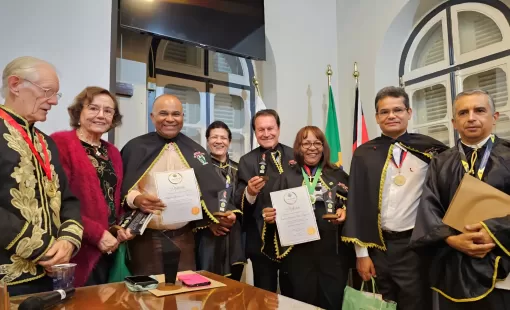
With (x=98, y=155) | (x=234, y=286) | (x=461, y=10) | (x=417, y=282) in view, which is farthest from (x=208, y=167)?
(x=461, y=10)

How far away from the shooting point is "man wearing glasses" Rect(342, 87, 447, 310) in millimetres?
2086

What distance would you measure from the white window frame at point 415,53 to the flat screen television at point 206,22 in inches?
63.5

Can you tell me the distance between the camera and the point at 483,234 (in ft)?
5.58

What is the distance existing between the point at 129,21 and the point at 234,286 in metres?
2.53

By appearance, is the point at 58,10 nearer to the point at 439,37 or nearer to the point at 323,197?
the point at 323,197

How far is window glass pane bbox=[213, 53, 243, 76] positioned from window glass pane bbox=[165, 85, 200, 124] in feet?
1.40

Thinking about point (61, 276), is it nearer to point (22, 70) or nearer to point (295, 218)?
point (22, 70)

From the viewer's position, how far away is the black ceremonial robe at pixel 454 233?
1718mm

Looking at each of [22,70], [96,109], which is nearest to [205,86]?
[96,109]

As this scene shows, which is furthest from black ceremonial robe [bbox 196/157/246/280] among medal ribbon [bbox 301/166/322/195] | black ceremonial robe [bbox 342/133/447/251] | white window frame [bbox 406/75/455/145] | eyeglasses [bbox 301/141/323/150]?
white window frame [bbox 406/75/455/145]

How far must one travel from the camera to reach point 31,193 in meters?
1.51

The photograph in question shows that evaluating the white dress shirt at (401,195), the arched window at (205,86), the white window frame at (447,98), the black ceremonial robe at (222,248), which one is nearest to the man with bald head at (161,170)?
the black ceremonial robe at (222,248)

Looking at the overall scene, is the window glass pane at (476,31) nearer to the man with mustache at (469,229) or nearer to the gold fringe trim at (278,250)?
the man with mustache at (469,229)

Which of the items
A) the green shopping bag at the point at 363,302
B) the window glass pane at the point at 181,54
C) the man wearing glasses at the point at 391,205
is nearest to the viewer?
the green shopping bag at the point at 363,302
